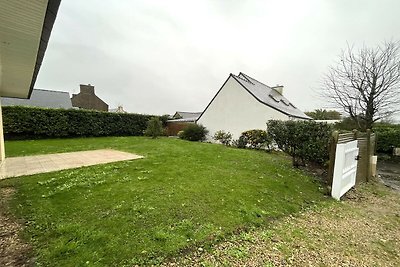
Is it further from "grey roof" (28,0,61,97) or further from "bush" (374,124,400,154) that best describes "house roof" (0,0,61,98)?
"bush" (374,124,400,154)

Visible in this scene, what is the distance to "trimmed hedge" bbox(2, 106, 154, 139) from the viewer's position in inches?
506

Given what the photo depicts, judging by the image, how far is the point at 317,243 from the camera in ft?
9.80

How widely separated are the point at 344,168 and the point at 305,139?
5.29ft

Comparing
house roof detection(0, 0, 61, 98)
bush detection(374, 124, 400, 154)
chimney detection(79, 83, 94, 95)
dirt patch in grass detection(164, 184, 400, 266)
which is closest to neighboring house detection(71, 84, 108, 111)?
chimney detection(79, 83, 94, 95)

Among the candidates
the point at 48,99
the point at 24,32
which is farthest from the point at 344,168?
the point at 48,99

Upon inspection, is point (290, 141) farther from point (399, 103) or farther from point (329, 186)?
point (399, 103)

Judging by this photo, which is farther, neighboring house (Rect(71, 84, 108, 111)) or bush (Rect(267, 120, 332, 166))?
neighboring house (Rect(71, 84, 108, 111))

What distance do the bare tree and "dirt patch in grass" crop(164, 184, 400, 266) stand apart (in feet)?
37.5

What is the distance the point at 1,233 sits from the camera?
2709mm

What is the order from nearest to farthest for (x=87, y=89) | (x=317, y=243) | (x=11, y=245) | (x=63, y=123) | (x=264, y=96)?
(x=11, y=245)
(x=317, y=243)
(x=63, y=123)
(x=264, y=96)
(x=87, y=89)

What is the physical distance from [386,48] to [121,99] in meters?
36.3

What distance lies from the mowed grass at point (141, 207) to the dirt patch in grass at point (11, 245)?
0.10 meters

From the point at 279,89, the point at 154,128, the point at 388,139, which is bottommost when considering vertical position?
the point at 154,128

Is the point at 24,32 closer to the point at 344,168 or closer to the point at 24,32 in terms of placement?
the point at 24,32
